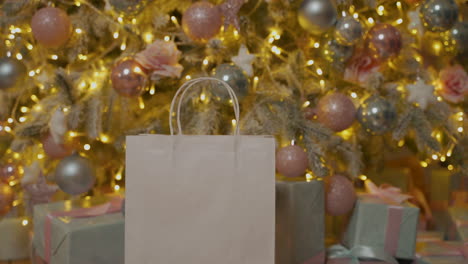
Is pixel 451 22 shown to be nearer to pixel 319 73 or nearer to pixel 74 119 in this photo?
pixel 319 73

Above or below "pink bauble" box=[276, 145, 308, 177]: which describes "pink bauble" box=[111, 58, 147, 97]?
above

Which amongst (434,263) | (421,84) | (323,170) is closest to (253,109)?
(323,170)

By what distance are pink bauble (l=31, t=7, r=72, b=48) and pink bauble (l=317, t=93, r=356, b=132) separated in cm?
64

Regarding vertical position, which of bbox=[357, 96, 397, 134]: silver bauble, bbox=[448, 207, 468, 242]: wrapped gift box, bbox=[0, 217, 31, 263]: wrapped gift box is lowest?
bbox=[0, 217, 31, 263]: wrapped gift box

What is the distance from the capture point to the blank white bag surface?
79 cm

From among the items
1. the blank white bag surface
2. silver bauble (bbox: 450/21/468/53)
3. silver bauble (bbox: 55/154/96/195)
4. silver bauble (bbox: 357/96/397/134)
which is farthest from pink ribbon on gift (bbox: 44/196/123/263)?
silver bauble (bbox: 450/21/468/53)

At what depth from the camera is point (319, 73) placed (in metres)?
1.23

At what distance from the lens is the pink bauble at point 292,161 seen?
1029mm

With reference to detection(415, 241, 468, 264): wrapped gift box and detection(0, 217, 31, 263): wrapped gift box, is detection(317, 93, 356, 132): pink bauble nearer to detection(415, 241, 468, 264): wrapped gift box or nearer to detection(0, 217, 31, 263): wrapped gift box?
detection(415, 241, 468, 264): wrapped gift box

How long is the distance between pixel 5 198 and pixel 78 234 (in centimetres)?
37

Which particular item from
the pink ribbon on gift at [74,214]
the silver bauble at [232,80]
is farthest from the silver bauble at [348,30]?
the pink ribbon on gift at [74,214]

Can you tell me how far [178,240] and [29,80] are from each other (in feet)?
2.32

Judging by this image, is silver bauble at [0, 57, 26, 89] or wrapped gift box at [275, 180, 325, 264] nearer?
wrapped gift box at [275, 180, 325, 264]

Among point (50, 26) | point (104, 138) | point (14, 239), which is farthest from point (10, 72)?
point (14, 239)
